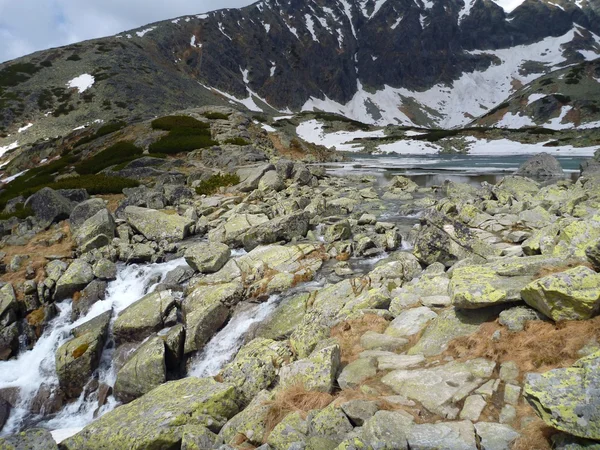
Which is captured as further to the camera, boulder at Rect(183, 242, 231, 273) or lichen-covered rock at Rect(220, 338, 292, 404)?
boulder at Rect(183, 242, 231, 273)

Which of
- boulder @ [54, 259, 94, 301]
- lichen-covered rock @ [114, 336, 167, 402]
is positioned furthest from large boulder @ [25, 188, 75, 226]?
lichen-covered rock @ [114, 336, 167, 402]

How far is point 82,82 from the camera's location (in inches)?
3856

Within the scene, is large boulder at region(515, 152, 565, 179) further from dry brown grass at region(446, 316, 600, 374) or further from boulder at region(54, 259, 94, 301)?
boulder at region(54, 259, 94, 301)

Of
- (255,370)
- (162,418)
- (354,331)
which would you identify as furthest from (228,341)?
(354,331)

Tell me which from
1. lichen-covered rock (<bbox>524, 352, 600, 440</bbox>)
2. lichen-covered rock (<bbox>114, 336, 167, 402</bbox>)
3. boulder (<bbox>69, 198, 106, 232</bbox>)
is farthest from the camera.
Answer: boulder (<bbox>69, 198, 106, 232</bbox>)

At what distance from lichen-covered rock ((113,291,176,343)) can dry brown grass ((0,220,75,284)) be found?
21.1 feet

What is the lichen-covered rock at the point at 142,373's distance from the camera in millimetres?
10750

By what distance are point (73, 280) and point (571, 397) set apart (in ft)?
57.2

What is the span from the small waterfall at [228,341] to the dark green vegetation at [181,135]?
29995mm

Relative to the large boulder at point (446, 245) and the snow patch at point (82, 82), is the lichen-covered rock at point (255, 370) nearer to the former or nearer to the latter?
the large boulder at point (446, 245)

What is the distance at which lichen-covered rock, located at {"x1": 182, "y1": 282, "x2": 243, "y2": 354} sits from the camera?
1176cm

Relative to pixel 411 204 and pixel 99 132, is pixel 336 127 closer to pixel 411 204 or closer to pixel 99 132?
pixel 99 132

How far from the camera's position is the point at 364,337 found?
809 cm

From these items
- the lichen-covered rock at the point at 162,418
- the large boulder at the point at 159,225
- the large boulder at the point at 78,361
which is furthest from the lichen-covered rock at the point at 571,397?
the large boulder at the point at 159,225
